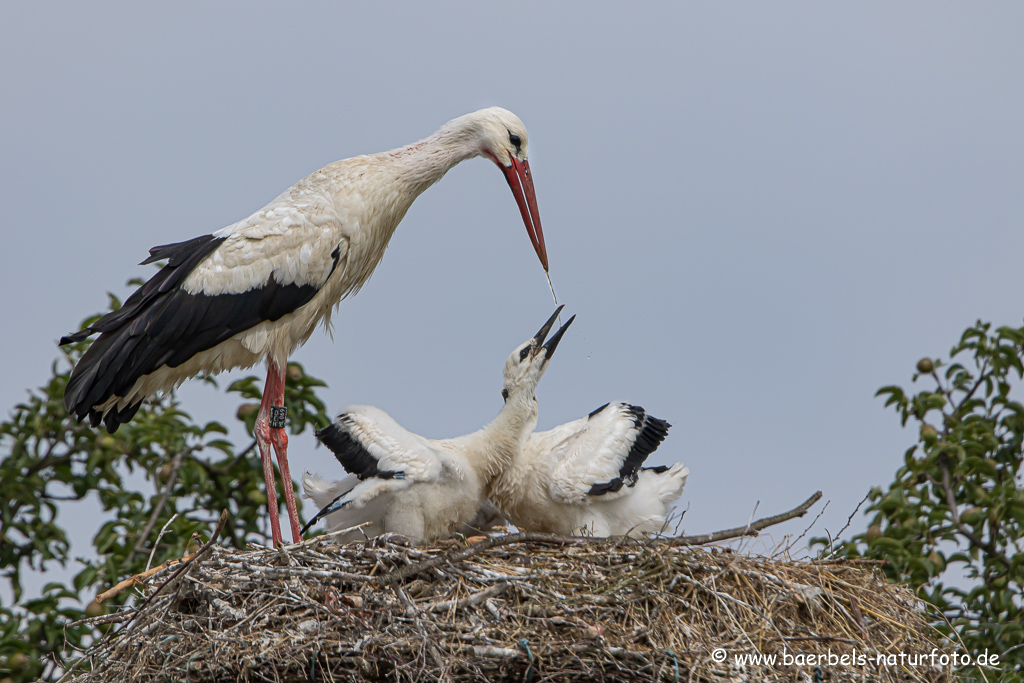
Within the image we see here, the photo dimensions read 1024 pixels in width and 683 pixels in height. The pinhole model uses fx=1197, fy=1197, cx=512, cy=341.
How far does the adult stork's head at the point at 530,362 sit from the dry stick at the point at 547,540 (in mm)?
1113

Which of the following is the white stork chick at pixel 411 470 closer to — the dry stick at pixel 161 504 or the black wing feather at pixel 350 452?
the black wing feather at pixel 350 452

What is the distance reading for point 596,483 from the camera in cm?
561

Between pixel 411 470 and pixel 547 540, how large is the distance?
77 cm

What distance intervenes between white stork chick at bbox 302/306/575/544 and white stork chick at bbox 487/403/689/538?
Answer: 0.42 ft

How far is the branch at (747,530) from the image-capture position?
16.3 ft

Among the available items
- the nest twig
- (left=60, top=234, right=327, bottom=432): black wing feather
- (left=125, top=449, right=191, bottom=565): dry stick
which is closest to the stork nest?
the nest twig

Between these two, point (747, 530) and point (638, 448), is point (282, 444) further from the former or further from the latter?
point (747, 530)

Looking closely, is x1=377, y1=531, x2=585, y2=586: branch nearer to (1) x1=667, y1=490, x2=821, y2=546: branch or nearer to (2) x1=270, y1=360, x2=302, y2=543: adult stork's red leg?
(1) x1=667, y1=490, x2=821, y2=546: branch

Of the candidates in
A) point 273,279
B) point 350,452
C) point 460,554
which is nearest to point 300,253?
point 273,279

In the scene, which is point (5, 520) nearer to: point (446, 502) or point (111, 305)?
point (111, 305)

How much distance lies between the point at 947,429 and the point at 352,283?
11.8 feet

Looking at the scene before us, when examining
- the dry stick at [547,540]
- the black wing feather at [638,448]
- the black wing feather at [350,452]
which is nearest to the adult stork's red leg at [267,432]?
the black wing feather at [350,452]

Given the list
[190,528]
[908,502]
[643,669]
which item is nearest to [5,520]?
[190,528]

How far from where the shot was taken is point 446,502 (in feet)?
18.2
